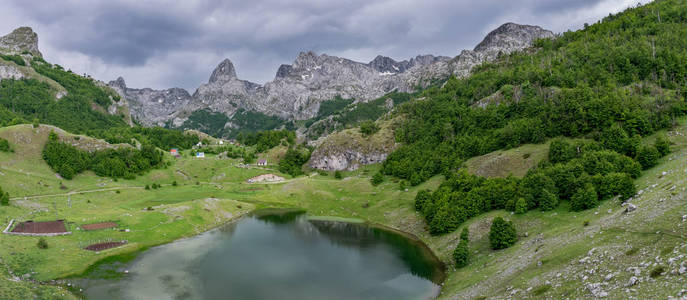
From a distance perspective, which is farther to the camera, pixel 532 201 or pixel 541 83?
pixel 541 83

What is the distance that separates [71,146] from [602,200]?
197 metres

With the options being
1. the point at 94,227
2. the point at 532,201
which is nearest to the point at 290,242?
the point at 94,227

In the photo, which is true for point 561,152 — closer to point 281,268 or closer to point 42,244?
point 281,268

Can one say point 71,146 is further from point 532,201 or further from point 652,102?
point 652,102

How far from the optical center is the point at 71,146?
154 meters

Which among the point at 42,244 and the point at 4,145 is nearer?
the point at 42,244

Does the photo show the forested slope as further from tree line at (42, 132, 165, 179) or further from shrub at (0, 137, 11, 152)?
shrub at (0, 137, 11, 152)

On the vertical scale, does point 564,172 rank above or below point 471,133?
below

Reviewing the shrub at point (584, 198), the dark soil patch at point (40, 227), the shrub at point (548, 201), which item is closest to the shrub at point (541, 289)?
the shrub at point (584, 198)

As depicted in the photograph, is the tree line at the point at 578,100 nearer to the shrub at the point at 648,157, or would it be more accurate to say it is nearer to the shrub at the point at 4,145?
the shrub at the point at 648,157

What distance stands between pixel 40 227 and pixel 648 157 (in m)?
135

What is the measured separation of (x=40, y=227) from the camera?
253 ft

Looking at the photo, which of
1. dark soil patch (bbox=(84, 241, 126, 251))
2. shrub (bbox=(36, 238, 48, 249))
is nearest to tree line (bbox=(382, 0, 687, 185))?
dark soil patch (bbox=(84, 241, 126, 251))

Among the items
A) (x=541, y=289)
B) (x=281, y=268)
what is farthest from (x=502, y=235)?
(x=281, y=268)
